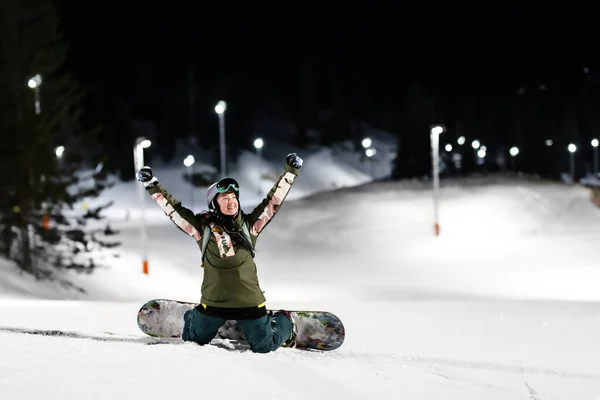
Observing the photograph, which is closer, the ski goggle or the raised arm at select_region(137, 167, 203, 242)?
the ski goggle

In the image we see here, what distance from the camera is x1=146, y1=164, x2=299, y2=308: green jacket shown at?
22.2 feet

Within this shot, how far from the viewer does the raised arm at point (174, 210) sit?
6938mm

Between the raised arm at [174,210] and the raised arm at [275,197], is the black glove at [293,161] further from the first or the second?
the raised arm at [174,210]

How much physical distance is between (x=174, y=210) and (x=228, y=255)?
2.35 ft

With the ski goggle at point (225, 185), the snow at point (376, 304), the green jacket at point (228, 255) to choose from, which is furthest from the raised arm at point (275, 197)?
the snow at point (376, 304)

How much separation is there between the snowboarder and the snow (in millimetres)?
282

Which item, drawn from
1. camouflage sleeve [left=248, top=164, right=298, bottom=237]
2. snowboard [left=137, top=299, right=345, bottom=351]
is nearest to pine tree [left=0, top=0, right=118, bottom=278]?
snowboard [left=137, top=299, right=345, bottom=351]

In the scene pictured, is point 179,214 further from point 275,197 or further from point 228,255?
point 275,197

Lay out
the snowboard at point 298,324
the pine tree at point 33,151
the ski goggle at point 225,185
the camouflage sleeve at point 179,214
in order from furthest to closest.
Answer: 1. the pine tree at point 33,151
2. the snowboard at point 298,324
3. the camouflage sleeve at point 179,214
4. the ski goggle at point 225,185

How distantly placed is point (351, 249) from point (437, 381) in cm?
3047

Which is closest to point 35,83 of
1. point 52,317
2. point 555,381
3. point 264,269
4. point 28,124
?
point 28,124

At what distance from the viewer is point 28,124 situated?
2556 centimetres

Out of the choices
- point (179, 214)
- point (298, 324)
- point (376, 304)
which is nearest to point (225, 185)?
point (179, 214)

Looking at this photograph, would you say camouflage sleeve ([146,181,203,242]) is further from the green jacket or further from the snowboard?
the snowboard
